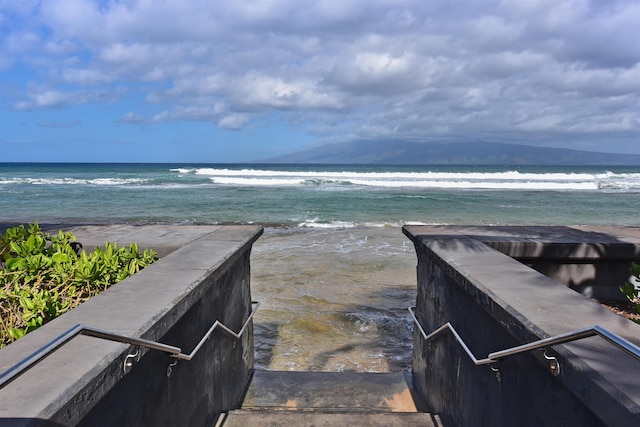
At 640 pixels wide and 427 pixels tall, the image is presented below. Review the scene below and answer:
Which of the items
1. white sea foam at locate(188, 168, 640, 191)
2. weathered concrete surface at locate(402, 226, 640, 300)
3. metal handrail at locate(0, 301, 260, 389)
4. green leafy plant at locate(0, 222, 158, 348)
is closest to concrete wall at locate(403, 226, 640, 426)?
weathered concrete surface at locate(402, 226, 640, 300)

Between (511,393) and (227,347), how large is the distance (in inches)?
87.9

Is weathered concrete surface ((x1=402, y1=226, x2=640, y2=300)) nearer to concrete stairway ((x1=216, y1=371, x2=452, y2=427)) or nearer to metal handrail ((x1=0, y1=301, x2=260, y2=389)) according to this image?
concrete stairway ((x1=216, y1=371, x2=452, y2=427))

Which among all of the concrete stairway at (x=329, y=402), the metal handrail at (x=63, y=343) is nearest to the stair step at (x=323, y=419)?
the concrete stairway at (x=329, y=402)

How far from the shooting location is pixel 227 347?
3.64m

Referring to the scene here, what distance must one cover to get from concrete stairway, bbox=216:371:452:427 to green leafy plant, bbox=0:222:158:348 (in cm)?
134

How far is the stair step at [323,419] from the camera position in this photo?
3160 millimetres

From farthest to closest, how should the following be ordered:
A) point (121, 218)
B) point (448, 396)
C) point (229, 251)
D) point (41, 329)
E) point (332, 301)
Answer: point (121, 218)
point (332, 301)
point (229, 251)
point (448, 396)
point (41, 329)

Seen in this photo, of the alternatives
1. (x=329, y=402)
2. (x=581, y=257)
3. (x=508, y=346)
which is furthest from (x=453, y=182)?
(x=508, y=346)

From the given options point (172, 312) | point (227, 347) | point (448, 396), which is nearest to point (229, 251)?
point (227, 347)

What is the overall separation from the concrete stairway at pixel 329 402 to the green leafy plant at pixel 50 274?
4.38 feet

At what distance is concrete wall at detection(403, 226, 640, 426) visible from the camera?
5.13 ft

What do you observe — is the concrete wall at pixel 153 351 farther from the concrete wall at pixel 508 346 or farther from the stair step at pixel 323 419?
the concrete wall at pixel 508 346

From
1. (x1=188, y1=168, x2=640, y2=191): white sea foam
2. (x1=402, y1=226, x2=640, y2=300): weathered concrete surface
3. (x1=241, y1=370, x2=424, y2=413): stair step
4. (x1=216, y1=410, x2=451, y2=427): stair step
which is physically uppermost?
(x1=402, y1=226, x2=640, y2=300): weathered concrete surface

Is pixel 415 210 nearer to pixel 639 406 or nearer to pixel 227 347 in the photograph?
pixel 227 347
